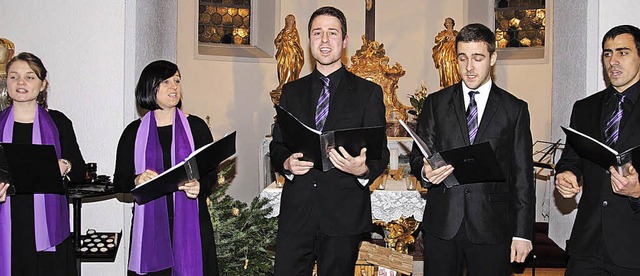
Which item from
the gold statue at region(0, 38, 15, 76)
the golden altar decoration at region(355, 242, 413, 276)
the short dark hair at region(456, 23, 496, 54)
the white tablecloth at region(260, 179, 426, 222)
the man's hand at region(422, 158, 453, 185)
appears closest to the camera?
the man's hand at region(422, 158, 453, 185)

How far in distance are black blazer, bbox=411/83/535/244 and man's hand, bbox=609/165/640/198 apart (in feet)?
1.21

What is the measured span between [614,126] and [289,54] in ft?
16.4

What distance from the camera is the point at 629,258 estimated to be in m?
3.31

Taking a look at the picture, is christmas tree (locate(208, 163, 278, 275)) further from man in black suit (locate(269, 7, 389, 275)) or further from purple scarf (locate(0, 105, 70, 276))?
man in black suit (locate(269, 7, 389, 275))

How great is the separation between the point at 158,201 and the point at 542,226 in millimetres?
4742

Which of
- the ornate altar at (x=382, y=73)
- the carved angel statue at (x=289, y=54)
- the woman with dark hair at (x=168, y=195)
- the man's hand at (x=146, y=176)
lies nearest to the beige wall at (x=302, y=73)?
the carved angel statue at (x=289, y=54)

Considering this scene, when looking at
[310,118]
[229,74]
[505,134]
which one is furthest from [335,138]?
[229,74]

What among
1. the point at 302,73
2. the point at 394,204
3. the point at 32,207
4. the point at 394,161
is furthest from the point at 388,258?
the point at 302,73

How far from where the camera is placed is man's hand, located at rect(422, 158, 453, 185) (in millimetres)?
3285

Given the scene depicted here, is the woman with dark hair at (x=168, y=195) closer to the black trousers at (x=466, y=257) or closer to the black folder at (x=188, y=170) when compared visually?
the black folder at (x=188, y=170)

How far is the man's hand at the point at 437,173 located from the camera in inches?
129

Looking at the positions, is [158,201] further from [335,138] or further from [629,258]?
[629,258]

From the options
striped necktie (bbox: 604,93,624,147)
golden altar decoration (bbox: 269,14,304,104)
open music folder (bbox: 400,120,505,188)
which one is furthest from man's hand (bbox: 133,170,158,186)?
golden altar decoration (bbox: 269,14,304,104)

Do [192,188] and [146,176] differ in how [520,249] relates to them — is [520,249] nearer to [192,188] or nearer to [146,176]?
[192,188]
